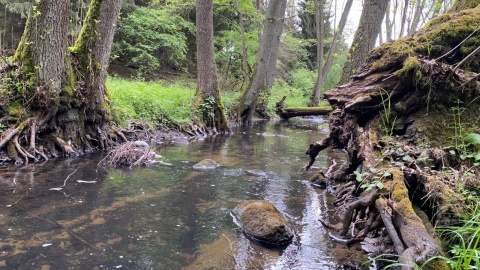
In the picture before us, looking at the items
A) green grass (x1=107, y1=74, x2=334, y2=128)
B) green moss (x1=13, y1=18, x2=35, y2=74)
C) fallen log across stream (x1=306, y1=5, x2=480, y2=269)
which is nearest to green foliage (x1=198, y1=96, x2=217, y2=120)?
green grass (x1=107, y1=74, x2=334, y2=128)

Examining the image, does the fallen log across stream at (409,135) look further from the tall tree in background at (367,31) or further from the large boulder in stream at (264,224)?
the tall tree in background at (367,31)

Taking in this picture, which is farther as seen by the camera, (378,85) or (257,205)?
(378,85)

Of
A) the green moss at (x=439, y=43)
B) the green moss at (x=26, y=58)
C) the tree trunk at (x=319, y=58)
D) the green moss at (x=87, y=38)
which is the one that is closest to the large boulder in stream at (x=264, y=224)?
the green moss at (x=439, y=43)

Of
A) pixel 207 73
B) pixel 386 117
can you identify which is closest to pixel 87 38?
pixel 207 73

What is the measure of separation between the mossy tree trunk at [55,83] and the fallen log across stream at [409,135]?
5.34 metres

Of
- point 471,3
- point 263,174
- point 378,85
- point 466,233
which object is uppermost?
point 471,3

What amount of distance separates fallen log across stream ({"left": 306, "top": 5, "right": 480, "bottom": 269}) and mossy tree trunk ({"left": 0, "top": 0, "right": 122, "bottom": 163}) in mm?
5337

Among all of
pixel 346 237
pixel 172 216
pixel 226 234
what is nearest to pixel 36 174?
pixel 172 216

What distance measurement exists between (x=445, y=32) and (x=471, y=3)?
52.2 inches

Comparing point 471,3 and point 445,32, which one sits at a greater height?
point 471,3

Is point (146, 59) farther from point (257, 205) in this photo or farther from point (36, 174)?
point (257, 205)

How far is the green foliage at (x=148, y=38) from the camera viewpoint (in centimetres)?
1900

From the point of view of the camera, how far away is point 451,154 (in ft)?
13.0

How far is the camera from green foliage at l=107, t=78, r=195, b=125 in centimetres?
1029
